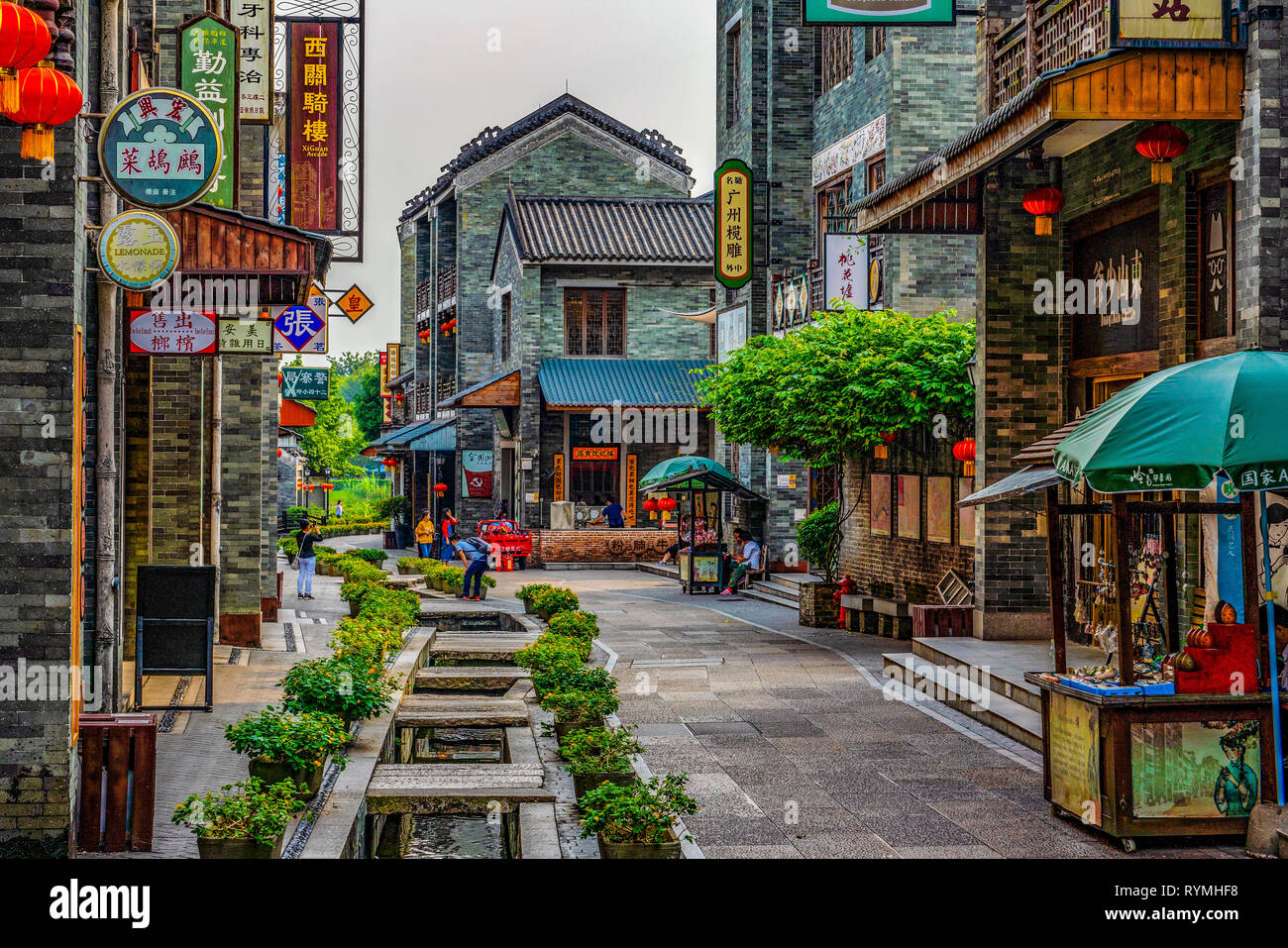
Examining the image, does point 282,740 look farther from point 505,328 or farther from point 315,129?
point 505,328

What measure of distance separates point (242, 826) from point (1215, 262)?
9.98m

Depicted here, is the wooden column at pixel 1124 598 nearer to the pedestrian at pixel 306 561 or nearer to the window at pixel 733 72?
the pedestrian at pixel 306 561

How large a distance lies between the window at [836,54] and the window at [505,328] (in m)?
14.3

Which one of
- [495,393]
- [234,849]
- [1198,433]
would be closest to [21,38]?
[234,849]

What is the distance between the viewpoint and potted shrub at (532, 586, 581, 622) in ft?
67.4

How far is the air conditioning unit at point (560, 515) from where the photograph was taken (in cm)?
3688

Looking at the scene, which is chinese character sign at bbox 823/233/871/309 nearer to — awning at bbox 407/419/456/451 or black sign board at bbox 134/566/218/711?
black sign board at bbox 134/566/218/711

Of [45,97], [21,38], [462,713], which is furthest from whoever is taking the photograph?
[462,713]

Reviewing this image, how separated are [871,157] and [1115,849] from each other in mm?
18441

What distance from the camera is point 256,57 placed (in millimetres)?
15969

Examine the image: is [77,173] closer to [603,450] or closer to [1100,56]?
[1100,56]

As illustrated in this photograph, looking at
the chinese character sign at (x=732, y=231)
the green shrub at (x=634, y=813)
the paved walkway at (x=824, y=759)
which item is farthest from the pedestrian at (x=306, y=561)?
the green shrub at (x=634, y=813)

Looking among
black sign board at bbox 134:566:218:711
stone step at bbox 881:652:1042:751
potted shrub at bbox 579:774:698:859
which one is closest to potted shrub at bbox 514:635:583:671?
black sign board at bbox 134:566:218:711

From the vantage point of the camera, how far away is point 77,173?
7.99 metres
